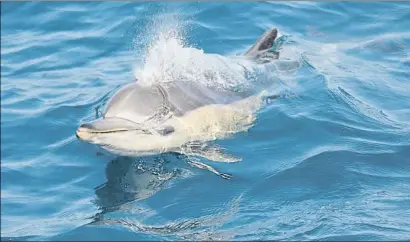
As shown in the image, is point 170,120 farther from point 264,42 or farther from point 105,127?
point 264,42

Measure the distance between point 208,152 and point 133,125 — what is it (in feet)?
3.96

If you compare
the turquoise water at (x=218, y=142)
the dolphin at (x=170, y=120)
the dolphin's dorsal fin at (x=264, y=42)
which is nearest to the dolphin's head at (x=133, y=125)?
the dolphin at (x=170, y=120)

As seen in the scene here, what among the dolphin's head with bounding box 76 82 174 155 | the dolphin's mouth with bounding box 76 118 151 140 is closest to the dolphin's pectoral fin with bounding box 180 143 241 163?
the dolphin's head with bounding box 76 82 174 155

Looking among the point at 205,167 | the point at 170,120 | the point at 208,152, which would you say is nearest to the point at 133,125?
the point at 170,120

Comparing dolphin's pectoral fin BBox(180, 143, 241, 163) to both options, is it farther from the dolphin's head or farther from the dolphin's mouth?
the dolphin's mouth

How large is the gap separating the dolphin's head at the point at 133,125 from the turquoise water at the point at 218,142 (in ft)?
1.10

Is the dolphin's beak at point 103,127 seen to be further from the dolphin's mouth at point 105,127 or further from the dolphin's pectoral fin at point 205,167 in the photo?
the dolphin's pectoral fin at point 205,167

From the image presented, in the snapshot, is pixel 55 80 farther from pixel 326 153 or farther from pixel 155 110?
pixel 326 153

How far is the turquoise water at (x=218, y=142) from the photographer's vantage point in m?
7.18

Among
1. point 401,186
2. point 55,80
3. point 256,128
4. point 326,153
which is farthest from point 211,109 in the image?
point 55,80

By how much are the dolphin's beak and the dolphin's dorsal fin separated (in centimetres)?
422

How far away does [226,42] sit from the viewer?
1411 cm

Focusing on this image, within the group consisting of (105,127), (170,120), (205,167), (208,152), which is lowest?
(205,167)

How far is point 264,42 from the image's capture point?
11.9 m
